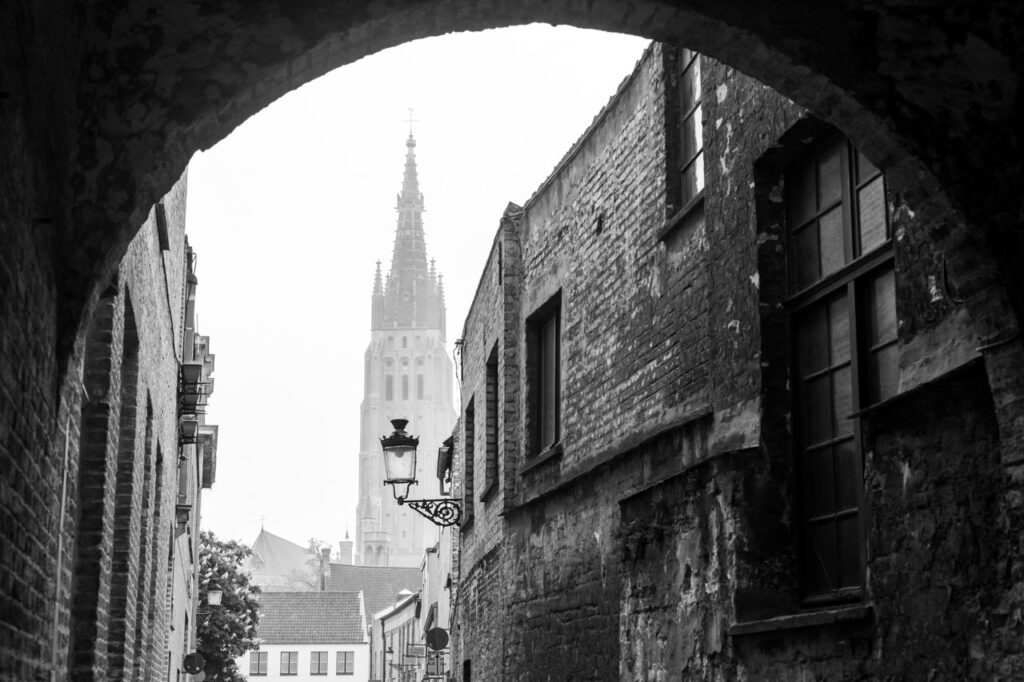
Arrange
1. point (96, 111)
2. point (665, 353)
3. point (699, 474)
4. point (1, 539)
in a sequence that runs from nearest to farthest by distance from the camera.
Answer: point (1, 539) → point (96, 111) → point (699, 474) → point (665, 353)

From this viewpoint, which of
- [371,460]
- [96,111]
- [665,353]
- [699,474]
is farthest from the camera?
[371,460]

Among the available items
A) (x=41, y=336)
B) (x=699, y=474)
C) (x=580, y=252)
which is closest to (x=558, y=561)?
(x=580, y=252)

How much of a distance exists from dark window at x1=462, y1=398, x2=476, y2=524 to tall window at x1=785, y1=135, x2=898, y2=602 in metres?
9.71

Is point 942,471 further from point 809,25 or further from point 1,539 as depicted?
point 1,539

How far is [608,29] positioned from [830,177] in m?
2.22

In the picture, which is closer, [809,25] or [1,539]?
[1,539]

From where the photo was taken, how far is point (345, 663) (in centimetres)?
7188

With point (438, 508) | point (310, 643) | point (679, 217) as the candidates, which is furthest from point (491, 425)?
point (310, 643)

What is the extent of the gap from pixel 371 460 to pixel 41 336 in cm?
14422

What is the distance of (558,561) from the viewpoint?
10.9 m

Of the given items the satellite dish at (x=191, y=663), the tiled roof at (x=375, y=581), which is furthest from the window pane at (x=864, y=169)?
the tiled roof at (x=375, y=581)

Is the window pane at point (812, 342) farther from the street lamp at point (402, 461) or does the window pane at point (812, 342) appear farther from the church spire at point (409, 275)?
the church spire at point (409, 275)

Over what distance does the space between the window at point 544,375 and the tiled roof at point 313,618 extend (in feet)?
204

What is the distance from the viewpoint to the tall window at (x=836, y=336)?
6504 millimetres
